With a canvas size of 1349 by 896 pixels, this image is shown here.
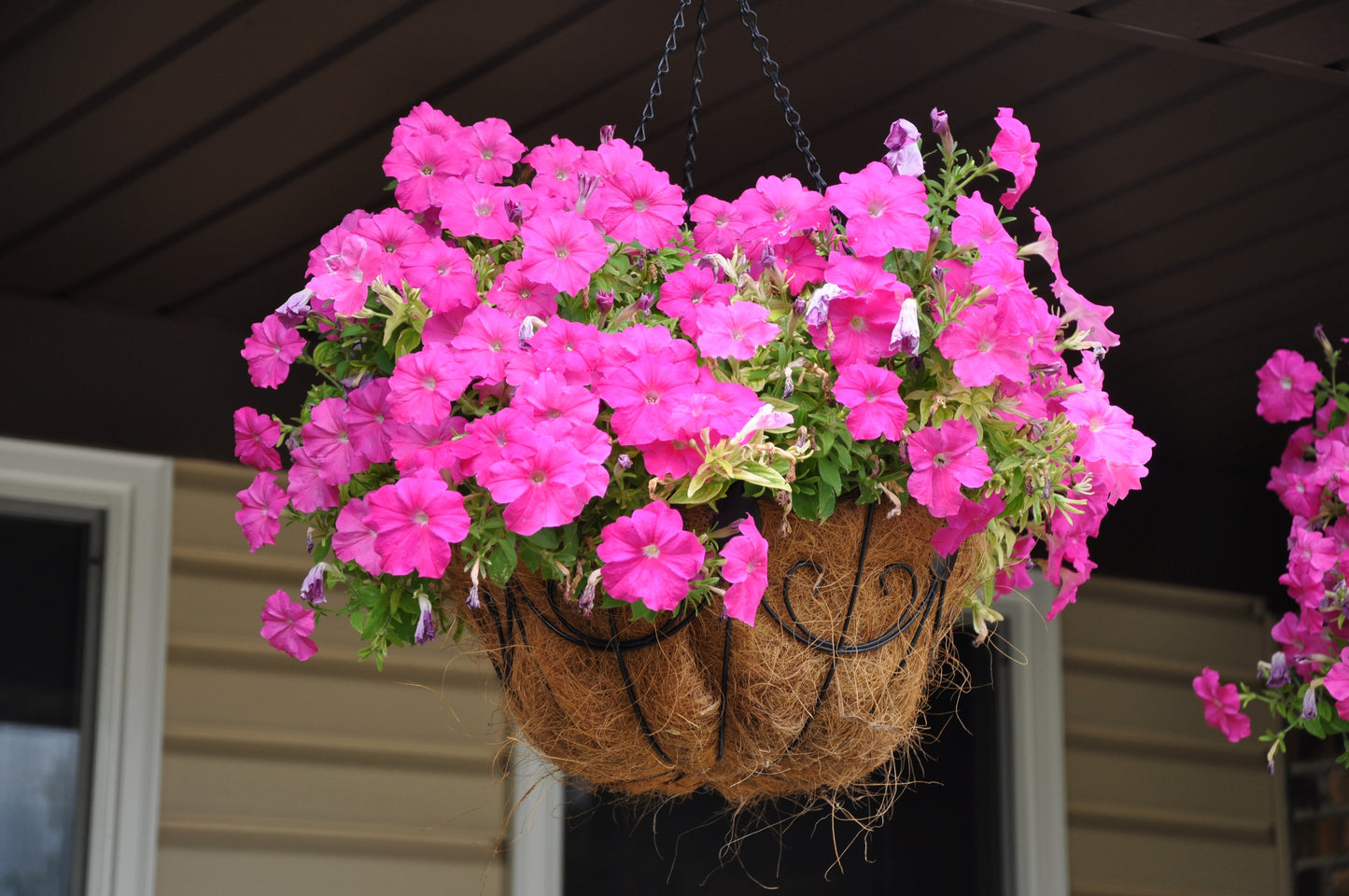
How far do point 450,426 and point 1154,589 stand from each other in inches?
103

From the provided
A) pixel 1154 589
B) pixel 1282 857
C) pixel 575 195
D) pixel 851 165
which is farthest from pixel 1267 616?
pixel 575 195

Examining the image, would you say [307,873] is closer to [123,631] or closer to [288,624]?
[123,631]

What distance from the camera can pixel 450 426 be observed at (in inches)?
49.6

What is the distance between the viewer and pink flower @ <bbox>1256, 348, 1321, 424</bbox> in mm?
2262

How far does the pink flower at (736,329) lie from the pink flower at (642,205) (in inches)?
6.0

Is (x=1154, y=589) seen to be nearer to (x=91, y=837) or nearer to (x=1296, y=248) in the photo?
(x=1296, y=248)

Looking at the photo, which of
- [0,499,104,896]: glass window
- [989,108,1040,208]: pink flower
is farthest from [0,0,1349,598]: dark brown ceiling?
[989,108,1040,208]: pink flower

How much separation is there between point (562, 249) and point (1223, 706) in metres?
1.39

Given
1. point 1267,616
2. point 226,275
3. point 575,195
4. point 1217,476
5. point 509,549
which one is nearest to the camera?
point 509,549

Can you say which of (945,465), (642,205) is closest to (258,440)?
(642,205)

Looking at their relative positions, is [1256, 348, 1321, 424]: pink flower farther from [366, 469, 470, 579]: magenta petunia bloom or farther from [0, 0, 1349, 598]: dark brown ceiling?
[366, 469, 470, 579]: magenta petunia bloom

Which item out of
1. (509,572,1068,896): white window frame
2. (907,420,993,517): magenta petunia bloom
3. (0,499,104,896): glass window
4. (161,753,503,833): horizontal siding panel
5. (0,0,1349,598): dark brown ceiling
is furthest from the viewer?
(509,572,1068,896): white window frame

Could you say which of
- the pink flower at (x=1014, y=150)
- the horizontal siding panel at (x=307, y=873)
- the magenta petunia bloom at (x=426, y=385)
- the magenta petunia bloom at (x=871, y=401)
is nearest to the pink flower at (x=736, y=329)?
the magenta petunia bloom at (x=871, y=401)

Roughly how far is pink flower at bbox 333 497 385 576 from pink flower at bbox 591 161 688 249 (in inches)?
12.8
